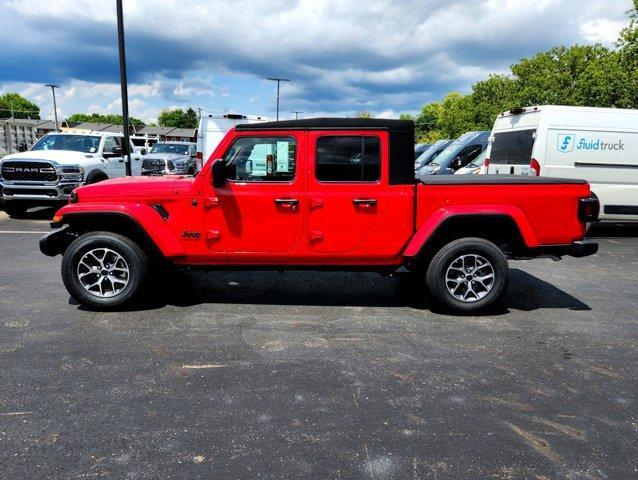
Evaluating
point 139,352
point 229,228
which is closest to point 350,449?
point 139,352

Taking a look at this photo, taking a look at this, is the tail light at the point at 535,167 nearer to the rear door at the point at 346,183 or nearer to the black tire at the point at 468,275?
the black tire at the point at 468,275

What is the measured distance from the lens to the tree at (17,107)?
136 m

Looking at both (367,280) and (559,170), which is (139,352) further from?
(559,170)

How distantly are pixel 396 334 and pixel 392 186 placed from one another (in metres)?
1.45

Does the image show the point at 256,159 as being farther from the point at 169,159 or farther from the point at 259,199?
the point at 169,159

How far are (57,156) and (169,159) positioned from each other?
7054 mm

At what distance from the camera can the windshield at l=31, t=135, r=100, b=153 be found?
12.4m

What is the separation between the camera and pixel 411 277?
6.31 metres

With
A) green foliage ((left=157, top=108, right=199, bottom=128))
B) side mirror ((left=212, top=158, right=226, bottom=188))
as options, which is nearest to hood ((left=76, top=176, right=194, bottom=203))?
side mirror ((left=212, top=158, right=226, bottom=188))

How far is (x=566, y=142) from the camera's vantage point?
8.98 metres

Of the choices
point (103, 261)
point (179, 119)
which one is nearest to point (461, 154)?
point (103, 261)

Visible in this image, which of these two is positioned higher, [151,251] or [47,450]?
[151,251]

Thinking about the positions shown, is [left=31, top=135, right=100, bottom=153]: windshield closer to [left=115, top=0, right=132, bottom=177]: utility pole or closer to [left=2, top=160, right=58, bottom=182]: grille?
[left=115, top=0, right=132, bottom=177]: utility pole

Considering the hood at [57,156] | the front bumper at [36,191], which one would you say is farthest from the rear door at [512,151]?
the hood at [57,156]
